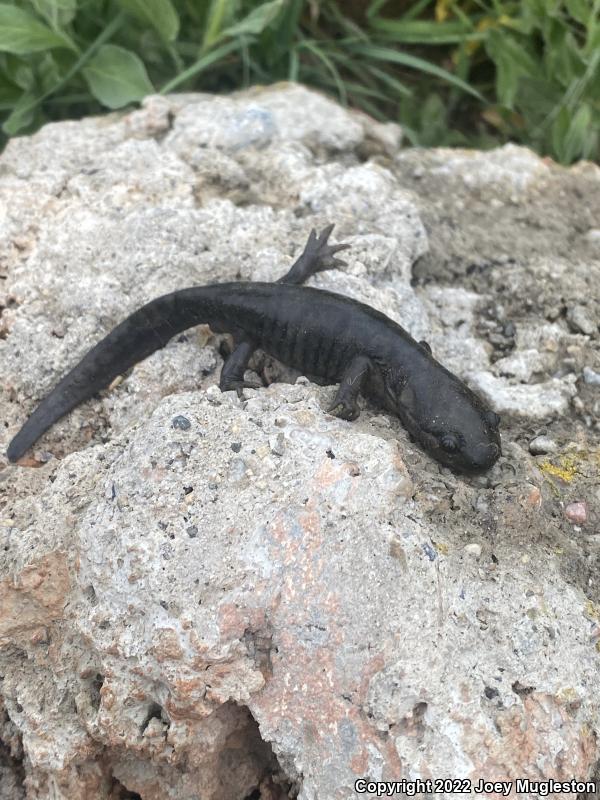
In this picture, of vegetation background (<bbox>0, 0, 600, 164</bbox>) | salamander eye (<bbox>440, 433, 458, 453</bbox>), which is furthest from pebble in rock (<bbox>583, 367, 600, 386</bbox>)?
vegetation background (<bbox>0, 0, 600, 164</bbox>)

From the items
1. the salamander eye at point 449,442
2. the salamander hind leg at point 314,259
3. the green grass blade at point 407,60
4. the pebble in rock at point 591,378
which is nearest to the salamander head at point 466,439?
the salamander eye at point 449,442

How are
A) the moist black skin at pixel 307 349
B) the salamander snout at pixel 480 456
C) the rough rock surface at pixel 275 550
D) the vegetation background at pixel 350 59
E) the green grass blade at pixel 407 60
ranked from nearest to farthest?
the rough rock surface at pixel 275 550, the salamander snout at pixel 480 456, the moist black skin at pixel 307 349, the vegetation background at pixel 350 59, the green grass blade at pixel 407 60

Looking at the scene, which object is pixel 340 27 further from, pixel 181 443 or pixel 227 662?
pixel 227 662

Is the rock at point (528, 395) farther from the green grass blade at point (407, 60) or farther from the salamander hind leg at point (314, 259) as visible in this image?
the green grass blade at point (407, 60)

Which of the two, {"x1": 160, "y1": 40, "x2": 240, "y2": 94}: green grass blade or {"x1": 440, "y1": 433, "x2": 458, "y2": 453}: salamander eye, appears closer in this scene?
{"x1": 440, "y1": 433, "x2": 458, "y2": 453}: salamander eye

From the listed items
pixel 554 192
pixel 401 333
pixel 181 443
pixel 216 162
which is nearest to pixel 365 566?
pixel 181 443

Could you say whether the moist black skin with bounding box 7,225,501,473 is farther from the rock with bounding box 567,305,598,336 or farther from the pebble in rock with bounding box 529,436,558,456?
the rock with bounding box 567,305,598,336

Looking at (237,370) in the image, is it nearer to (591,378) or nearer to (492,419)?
(492,419)

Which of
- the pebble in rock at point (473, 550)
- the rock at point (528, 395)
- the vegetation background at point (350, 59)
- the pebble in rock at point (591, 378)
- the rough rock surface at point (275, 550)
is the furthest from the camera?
the vegetation background at point (350, 59)

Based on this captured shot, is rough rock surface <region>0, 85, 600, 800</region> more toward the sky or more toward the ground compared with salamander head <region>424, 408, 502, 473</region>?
more toward the ground
